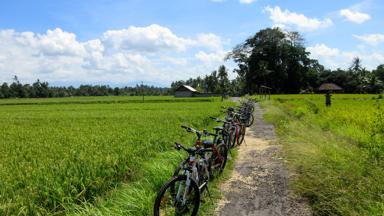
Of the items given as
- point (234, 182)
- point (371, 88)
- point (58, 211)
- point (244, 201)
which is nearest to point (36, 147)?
point (58, 211)

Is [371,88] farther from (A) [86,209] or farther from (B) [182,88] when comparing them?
(A) [86,209]

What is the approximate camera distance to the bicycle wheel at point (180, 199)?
4.64 m

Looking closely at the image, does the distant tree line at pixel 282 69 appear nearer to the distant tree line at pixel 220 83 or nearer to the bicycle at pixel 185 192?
the distant tree line at pixel 220 83

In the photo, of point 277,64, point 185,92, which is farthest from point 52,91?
point 277,64

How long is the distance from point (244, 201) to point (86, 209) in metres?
2.64

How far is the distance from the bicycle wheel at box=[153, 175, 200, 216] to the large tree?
216ft

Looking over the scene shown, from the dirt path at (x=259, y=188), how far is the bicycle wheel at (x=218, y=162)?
1.02 feet

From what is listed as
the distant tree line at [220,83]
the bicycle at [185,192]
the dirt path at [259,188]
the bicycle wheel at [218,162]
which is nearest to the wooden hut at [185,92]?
the distant tree line at [220,83]

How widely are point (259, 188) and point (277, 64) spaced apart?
68.1m

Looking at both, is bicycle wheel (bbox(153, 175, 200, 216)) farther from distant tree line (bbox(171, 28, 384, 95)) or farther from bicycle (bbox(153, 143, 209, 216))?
distant tree line (bbox(171, 28, 384, 95))

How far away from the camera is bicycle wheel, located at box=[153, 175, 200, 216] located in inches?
183

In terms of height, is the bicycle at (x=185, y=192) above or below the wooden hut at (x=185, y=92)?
below

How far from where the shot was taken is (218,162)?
6.89 meters

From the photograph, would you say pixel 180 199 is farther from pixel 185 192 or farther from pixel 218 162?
pixel 218 162
